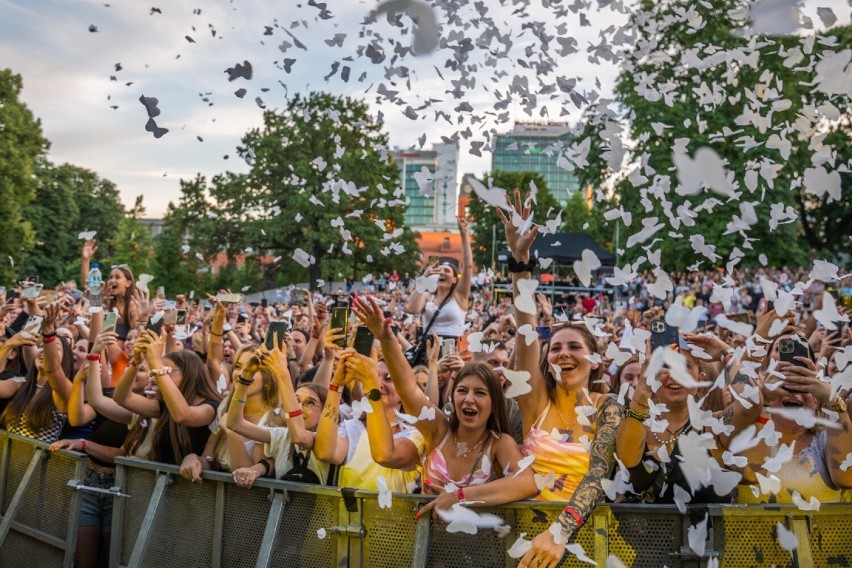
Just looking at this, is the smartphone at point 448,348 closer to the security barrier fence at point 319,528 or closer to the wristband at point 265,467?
the wristband at point 265,467

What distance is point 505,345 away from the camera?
7.80 metres

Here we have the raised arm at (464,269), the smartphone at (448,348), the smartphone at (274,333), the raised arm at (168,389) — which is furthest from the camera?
the raised arm at (464,269)

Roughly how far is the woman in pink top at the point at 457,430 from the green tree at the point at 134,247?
50487 mm

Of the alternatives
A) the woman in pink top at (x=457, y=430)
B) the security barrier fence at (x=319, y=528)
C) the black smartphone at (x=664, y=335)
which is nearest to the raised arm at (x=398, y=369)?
the woman in pink top at (x=457, y=430)

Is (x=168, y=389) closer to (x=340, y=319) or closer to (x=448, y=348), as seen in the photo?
(x=340, y=319)

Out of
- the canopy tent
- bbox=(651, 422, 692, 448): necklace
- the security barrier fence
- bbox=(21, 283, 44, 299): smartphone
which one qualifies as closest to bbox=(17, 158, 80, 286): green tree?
the canopy tent

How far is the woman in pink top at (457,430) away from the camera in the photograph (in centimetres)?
405

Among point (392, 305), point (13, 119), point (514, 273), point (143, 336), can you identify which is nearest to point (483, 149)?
point (514, 273)

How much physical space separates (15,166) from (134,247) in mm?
11261

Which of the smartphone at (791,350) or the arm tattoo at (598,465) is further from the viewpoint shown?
the smartphone at (791,350)

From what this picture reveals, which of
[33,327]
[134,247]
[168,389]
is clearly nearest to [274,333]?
[168,389]

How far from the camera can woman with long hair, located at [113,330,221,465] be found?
5.20 metres

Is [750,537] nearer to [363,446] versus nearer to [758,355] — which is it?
[758,355]

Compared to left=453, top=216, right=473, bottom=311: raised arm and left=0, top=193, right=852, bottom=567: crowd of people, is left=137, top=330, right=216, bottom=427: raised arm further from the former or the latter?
left=453, top=216, right=473, bottom=311: raised arm
